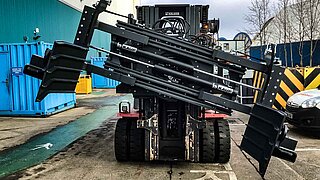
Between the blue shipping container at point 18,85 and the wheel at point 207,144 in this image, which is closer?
the wheel at point 207,144

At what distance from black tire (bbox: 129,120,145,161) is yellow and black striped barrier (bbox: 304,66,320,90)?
569 centimetres

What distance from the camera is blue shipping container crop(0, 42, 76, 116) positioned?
416 inches

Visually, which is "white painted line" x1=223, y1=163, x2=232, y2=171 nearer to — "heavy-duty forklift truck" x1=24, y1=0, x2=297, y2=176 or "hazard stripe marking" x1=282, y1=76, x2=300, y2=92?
"heavy-duty forklift truck" x1=24, y1=0, x2=297, y2=176

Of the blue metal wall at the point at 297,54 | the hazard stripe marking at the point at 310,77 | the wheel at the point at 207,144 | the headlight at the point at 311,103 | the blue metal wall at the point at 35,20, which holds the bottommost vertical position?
the wheel at the point at 207,144

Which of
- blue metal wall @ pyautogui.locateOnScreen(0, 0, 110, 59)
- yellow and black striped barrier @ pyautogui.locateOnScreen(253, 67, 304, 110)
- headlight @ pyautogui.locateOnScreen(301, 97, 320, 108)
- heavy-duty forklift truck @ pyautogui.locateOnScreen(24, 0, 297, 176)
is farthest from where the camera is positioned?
blue metal wall @ pyautogui.locateOnScreen(0, 0, 110, 59)

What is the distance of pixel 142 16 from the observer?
5992mm

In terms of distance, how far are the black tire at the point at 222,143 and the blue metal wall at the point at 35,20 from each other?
10.7 metres

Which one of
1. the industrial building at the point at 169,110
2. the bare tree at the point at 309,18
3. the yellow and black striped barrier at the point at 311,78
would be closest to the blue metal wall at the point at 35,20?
the industrial building at the point at 169,110

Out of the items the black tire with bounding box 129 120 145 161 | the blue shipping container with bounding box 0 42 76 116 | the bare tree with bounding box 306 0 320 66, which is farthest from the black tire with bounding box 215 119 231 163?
the bare tree with bounding box 306 0 320 66

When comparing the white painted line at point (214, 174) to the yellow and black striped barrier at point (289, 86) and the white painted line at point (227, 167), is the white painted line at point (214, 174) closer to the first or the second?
the white painted line at point (227, 167)

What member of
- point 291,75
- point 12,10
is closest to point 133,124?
point 291,75

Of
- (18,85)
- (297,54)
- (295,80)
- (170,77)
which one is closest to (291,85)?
(295,80)

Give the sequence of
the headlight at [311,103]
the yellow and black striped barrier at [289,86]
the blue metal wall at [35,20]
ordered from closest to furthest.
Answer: the headlight at [311,103] < the yellow and black striped barrier at [289,86] < the blue metal wall at [35,20]

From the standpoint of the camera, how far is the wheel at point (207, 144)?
16.7 ft
